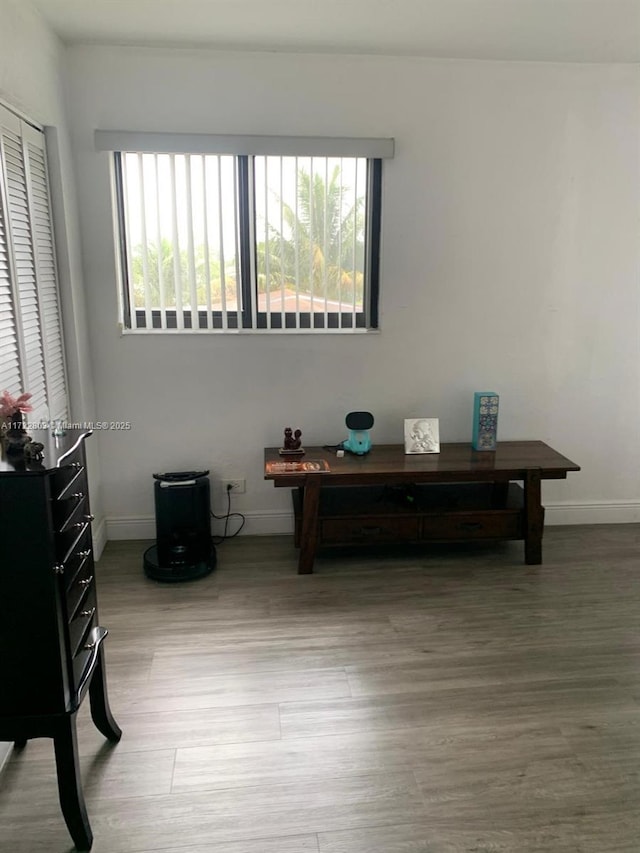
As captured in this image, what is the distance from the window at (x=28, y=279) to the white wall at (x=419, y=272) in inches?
14.1

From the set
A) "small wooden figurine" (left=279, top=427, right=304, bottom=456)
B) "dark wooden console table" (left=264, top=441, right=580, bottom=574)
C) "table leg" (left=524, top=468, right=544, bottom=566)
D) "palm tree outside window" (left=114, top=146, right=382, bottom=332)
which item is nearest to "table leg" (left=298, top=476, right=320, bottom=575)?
"dark wooden console table" (left=264, top=441, right=580, bottom=574)

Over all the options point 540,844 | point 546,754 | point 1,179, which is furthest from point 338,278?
point 540,844

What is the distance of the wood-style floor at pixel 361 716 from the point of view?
167 centimetres

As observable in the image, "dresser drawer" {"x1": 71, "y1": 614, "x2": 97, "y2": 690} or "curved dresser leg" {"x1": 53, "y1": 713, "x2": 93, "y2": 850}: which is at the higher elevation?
"dresser drawer" {"x1": 71, "y1": 614, "x2": 97, "y2": 690}

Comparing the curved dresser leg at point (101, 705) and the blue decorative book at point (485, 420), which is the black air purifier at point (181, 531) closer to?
the curved dresser leg at point (101, 705)

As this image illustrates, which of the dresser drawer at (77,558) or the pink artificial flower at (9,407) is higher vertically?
the pink artificial flower at (9,407)

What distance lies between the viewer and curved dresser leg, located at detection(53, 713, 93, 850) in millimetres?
1522

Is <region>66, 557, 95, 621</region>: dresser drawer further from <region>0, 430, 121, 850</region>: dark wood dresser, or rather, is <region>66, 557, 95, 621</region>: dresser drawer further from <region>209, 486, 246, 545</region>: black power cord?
<region>209, 486, 246, 545</region>: black power cord

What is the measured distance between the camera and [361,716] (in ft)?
6.83

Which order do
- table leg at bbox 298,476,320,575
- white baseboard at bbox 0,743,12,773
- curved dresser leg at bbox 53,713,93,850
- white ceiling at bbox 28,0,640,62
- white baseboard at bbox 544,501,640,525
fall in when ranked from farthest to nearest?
white baseboard at bbox 544,501,640,525, table leg at bbox 298,476,320,575, white ceiling at bbox 28,0,640,62, white baseboard at bbox 0,743,12,773, curved dresser leg at bbox 53,713,93,850

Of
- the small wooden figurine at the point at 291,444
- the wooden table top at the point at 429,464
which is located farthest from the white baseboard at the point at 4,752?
the small wooden figurine at the point at 291,444

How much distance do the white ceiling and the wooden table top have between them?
1920 mm

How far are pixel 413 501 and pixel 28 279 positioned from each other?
6.66 ft

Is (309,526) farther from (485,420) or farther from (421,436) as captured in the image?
(485,420)
